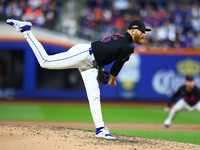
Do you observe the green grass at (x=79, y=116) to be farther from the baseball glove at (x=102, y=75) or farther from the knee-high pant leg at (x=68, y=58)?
the baseball glove at (x=102, y=75)

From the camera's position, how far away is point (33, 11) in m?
16.9

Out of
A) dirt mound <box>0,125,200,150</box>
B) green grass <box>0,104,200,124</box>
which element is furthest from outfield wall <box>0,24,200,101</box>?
dirt mound <box>0,125,200,150</box>

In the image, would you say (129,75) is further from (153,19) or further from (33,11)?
(33,11)

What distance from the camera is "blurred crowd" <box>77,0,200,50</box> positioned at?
16734mm

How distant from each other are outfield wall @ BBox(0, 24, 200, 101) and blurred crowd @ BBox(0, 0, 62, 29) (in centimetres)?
102

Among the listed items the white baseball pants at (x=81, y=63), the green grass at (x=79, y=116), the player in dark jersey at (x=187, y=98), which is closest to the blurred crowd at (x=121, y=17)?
the green grass at (x=79, y=116)

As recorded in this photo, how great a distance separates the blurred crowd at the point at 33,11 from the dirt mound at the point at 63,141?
37.0 feet

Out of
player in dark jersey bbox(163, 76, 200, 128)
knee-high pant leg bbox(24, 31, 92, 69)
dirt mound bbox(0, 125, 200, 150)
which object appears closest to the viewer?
dirt mound bbox(0, 125, 200, 150)

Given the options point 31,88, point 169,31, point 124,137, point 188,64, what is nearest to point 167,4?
point 169,31

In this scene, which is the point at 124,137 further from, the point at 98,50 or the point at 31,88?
the point at 31,88

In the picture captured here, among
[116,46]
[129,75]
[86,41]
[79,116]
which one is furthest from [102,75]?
[129,75]

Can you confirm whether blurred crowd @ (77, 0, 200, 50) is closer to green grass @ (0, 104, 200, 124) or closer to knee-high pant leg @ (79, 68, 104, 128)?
green grass @ (0, 104, 200, 124)

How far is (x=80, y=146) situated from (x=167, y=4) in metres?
16.2

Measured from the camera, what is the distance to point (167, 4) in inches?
767
